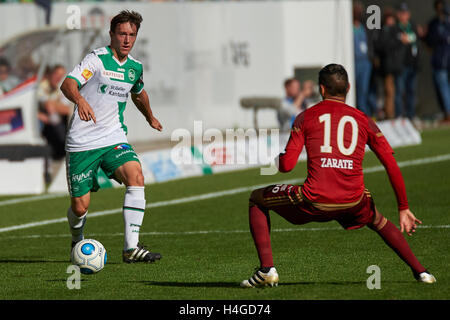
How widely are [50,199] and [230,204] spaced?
293 centimetres

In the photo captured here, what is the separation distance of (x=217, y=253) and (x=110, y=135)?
1446mm

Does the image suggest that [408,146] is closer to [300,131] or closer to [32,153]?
[32,153]

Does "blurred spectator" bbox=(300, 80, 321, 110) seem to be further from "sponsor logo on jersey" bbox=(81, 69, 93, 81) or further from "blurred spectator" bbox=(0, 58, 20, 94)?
"sponsor logo on jersey" bbox=(81, 69, 93, 81)

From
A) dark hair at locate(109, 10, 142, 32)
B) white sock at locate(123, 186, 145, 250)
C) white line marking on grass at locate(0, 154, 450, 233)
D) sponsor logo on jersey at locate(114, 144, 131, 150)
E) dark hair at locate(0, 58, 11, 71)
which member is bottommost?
white line marking on grass at locate(0, 154, 450, 233)

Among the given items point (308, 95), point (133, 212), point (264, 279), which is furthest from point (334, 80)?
point (308, 95)

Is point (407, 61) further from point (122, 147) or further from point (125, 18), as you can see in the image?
point (125, 18)

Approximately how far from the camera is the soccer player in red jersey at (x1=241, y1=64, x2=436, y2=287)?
7.79m

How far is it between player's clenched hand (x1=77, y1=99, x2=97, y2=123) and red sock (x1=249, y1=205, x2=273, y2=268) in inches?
75.0

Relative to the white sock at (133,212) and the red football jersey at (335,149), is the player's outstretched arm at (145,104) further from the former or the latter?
the red football jersey at (335,149)

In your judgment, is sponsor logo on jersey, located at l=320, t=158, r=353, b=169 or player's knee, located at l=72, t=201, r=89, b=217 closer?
sponsor logo on jersey, located at l=320, t=158, r=353, b=169

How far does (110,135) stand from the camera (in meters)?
10.0

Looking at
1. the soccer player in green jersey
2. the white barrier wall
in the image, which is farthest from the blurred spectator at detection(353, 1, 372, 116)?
the soccer player in green jersey

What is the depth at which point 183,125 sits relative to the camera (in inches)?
918

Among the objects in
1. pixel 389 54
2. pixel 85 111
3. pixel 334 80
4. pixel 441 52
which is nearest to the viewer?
pixel 334 80
